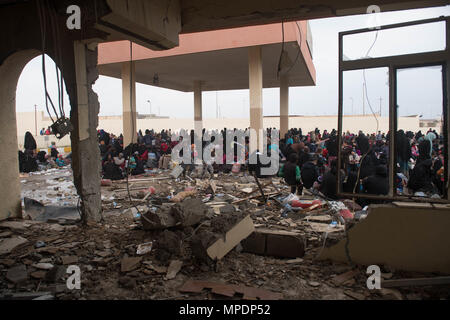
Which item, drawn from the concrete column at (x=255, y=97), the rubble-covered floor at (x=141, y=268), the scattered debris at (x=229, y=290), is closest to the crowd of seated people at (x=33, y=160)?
the rubble-covered floor at (x=141, y=268)

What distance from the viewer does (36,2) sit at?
4949 millimetres

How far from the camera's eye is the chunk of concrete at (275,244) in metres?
3.97

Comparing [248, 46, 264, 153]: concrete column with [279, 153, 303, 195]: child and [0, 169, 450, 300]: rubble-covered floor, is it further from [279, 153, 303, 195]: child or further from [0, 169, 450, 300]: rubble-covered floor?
[0, 169, 450, 300]: rubble-covered floor

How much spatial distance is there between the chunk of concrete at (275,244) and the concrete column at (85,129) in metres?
2.84

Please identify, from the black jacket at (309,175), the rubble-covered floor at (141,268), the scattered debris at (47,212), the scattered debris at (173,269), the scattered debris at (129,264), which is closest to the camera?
the rubble-covered floor at (141,268)

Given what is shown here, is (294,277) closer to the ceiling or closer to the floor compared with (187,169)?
closer to the floor

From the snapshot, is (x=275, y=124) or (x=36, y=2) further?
(x=275, y=124)

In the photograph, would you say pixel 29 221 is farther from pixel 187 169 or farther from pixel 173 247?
pixel 187 169

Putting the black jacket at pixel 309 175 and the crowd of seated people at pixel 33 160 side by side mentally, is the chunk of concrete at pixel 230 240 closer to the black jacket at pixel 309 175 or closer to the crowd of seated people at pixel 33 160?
the black jacket at pixel 309 175

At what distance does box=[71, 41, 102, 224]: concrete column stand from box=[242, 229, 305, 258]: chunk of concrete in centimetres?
284

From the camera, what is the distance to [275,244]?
404cm

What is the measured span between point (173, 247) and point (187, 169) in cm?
673

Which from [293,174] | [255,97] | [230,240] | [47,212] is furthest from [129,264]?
[255,97]
